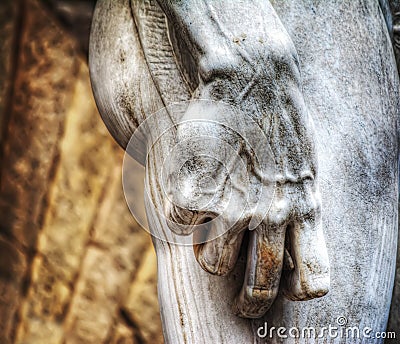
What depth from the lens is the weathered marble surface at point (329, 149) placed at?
104 centimetres

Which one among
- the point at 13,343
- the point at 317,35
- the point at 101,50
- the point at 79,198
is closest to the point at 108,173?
the point at 79,198

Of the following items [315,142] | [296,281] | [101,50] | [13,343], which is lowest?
[13,343]

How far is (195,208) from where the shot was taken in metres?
0.95

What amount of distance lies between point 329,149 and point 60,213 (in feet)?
2.73

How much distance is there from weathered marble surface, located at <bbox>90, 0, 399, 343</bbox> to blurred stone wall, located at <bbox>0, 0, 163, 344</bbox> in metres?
0.66

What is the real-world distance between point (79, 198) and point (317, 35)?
0.81m

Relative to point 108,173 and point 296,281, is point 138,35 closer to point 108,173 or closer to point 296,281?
point 296,281

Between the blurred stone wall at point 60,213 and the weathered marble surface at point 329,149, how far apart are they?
0.66 metres

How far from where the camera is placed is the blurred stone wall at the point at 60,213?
1.76 meters

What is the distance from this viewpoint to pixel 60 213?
5.83ft

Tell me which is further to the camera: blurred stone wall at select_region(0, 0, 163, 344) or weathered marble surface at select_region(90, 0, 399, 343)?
blurred stone wall at select_region(0, 0, 163, 344)

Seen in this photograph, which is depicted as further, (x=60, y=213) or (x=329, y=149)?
(x=60, y=213)

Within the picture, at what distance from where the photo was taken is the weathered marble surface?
1.04 m

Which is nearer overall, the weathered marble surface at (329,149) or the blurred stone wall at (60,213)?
the weathered marble surface at (329,149)
